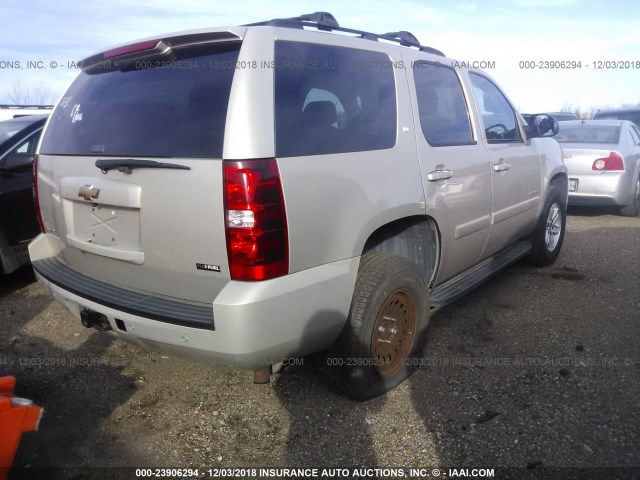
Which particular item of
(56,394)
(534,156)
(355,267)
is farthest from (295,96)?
(534,156)

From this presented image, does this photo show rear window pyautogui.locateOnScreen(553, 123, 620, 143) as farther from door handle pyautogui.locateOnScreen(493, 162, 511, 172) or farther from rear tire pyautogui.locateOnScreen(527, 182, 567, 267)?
door handle pyautogui.locateOnScreen(493, 162, 511, 172)

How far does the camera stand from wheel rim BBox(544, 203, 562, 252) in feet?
16.8

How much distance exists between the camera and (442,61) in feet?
11.9

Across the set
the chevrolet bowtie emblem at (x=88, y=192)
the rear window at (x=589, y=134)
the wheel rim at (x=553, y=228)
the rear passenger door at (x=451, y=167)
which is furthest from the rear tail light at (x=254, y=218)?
the rear window at (x=589, y=134)

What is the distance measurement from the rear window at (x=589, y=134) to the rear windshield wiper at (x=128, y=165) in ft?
23.6

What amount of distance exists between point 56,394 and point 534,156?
4.08 meters

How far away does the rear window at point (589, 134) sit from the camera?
7.79m

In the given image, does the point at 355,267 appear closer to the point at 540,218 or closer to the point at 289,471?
the point at 289,471

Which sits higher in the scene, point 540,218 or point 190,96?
point 190,96

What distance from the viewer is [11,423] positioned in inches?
83.3

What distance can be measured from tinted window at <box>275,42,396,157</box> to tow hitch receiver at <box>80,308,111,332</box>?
1237 mm

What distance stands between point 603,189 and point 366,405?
19.9 feet

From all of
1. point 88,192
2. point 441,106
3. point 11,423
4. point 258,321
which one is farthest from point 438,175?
point 11,423

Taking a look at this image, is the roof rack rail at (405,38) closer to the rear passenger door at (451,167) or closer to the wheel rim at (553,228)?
the rear passenger door at (451,167)
